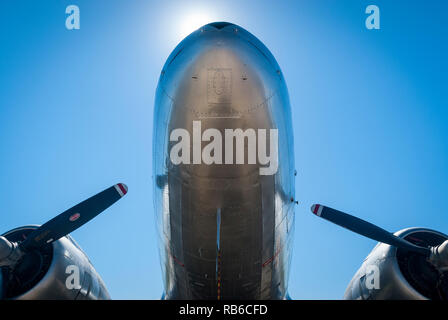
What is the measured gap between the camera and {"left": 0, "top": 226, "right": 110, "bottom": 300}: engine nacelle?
9.36 meters

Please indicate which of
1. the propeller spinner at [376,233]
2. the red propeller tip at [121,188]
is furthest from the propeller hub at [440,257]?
the red propeller tip at [121,188]

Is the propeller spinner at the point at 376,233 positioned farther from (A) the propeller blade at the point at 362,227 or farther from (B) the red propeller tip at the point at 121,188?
(B) the red propeller tip at the point at 121,188

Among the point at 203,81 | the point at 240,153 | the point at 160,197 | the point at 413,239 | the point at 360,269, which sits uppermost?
the point at 203,81

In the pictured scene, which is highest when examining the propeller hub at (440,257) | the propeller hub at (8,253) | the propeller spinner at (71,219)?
the propeller spinner at (71,219)

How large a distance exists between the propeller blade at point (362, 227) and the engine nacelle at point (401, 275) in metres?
0.56

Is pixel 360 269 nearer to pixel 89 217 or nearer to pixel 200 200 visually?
pixel 200 200

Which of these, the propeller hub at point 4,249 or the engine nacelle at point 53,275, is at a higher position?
the propeller hub at point 4,249

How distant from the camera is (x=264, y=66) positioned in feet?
22.8

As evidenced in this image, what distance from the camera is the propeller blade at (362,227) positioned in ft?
30.5

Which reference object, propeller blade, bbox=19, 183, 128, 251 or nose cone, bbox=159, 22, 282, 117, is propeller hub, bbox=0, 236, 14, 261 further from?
nose cone, bbox=159, 22, 282, 117

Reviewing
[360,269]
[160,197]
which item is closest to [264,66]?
[160,197]
